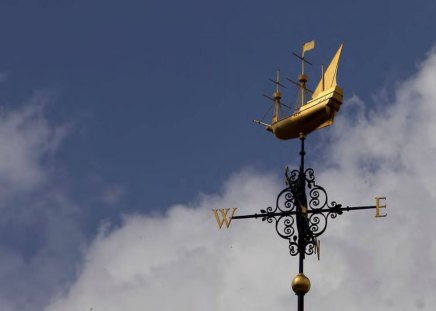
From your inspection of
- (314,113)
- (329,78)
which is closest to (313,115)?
(314,113)

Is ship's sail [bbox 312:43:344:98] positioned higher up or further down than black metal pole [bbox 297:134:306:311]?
higher up

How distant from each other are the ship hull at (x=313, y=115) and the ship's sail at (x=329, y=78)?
0.85ft

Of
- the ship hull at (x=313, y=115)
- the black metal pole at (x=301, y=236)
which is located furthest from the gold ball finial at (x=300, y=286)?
the ship hull at (x=313, y=115)

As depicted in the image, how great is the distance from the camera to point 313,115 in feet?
76.6

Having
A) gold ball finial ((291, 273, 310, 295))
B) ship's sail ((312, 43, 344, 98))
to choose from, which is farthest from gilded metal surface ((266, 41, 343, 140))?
gold ball finial ((291, 273, 310, 295))

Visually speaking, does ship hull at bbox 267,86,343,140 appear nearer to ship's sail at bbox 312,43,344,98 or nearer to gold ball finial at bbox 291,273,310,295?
ship's sail at bbox 312,43,344,98

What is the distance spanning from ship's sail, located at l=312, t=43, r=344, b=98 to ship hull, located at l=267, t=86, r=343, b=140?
0.26 m

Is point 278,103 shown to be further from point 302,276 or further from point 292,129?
point 302,276

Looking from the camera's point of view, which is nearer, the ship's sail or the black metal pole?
the black metal pole

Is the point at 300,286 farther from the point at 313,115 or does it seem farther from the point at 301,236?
the point at 313,115

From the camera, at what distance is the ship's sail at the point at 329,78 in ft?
78.5

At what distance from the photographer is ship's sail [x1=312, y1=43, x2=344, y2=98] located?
78.5 feet

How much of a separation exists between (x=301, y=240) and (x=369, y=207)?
1.54 m

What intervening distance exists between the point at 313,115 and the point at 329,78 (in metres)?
1.22
